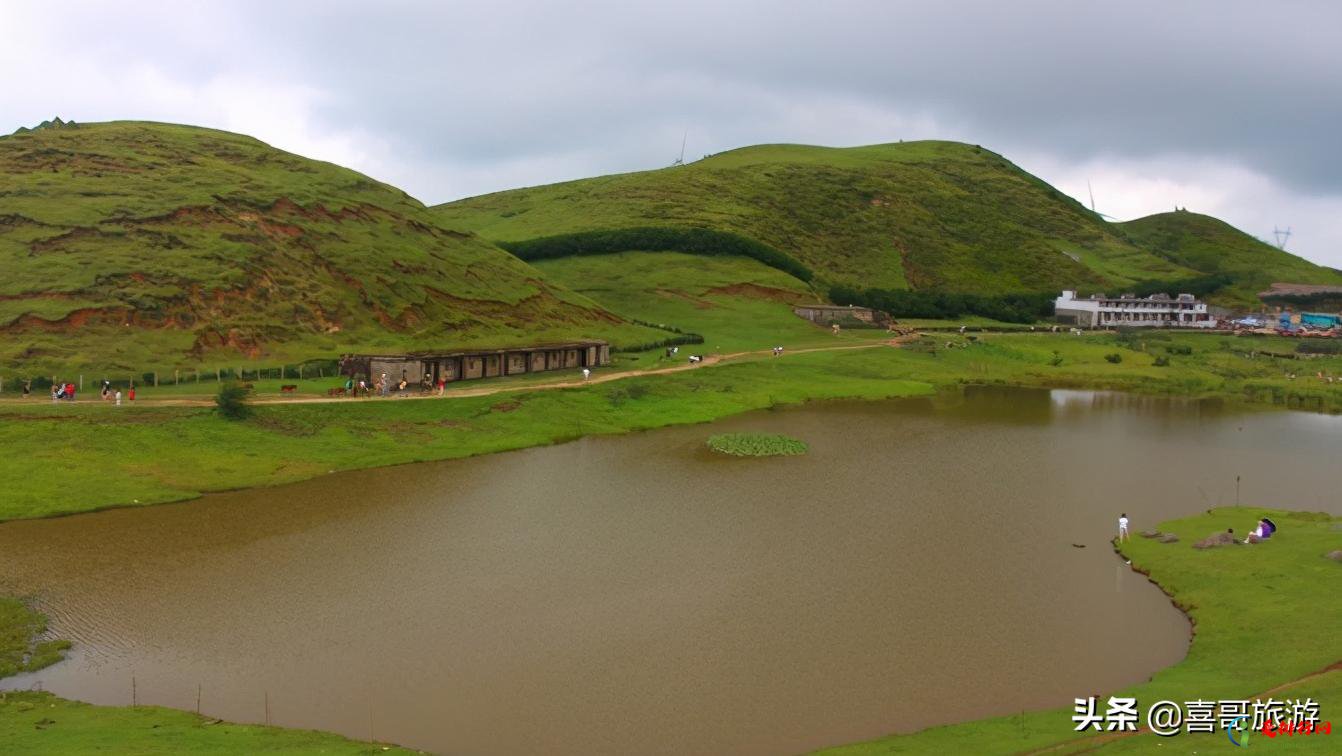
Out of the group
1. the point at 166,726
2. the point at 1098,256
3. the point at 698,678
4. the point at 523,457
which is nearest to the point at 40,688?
the point at 166,726

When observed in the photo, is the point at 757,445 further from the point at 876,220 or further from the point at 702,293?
the point at 876,220

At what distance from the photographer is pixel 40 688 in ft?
68.4

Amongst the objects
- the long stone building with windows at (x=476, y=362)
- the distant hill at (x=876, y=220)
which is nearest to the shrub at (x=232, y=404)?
the long stone building with windows at (x=476, y=362)

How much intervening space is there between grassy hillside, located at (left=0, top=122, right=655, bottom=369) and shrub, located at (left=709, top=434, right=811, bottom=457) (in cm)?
2766

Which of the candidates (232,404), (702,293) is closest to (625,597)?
(232,404)

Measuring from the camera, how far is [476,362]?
61.2 metres

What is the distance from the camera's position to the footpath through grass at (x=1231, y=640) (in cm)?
1741

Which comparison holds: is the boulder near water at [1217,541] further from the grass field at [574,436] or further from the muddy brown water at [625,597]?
the muddy brown water at [625,597]

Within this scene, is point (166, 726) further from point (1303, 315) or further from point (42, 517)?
point (1303, 315)

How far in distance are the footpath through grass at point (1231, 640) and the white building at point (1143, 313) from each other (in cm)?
9474

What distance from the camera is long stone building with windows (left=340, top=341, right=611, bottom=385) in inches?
2153

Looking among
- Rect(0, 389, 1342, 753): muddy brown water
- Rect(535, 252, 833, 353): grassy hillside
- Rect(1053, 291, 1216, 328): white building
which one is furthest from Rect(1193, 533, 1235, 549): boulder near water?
Rect(1053, 291, 1216, 328): white building

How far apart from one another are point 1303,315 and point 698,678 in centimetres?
13115

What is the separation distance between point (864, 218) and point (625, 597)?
13709 centimetres
